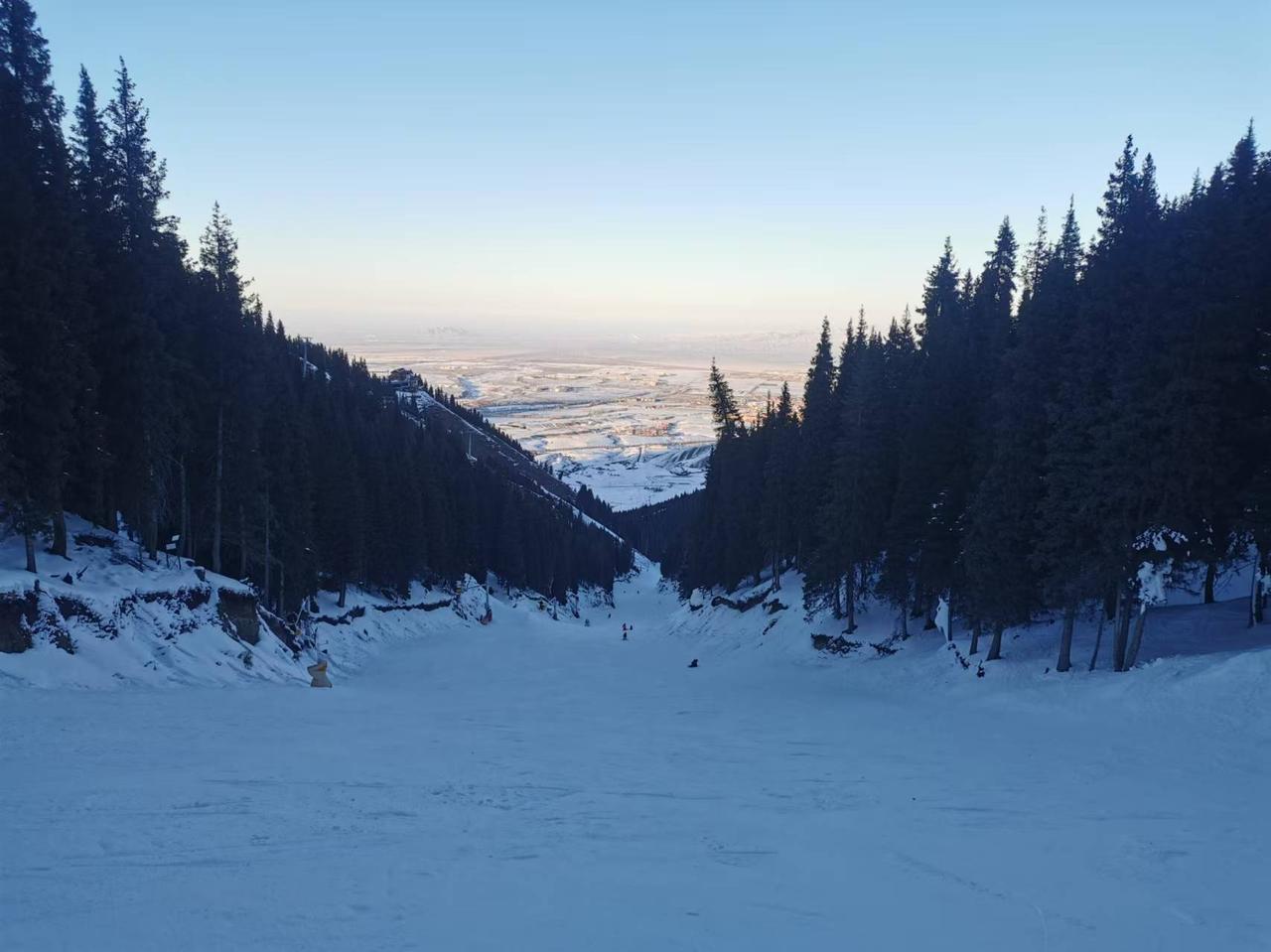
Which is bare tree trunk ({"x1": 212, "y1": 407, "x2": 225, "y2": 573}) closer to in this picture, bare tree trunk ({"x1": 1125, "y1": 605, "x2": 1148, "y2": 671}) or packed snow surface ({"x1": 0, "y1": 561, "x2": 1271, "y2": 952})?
packed snow surface ({"x1": 0, "y1": 561, "x2": 1271, "y2": 952})

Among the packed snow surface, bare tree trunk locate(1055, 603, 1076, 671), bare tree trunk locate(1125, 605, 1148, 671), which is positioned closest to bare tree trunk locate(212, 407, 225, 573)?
the packed snow surface

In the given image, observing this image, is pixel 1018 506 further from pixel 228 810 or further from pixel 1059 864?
pixel 228 810

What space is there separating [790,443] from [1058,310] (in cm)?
2589

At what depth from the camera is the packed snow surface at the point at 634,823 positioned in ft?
24.4

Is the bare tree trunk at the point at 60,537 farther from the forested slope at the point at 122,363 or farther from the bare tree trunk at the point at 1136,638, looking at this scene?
the bare tree trunk at the point at 1136,638

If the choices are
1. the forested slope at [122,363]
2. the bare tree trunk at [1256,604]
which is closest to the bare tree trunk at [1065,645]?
the bare tree trunk at [1256,604]

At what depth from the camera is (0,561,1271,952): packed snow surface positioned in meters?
7.44

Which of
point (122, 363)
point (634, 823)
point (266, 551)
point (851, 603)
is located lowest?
point (851, 603)

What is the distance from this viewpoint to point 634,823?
1091cm

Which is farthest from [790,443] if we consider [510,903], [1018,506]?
[510,903]

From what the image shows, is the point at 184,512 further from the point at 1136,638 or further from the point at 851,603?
the point at 1136,638

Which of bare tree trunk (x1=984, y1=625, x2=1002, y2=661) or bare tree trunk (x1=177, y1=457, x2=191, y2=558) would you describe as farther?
bare tree trunk (x1=177, y1=457, x2=191, y2=558)

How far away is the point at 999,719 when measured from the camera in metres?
20.6

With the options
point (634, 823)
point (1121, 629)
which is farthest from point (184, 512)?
point (1121, 629)
